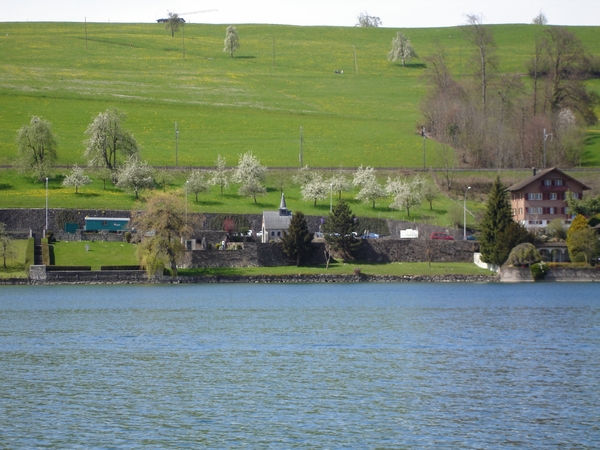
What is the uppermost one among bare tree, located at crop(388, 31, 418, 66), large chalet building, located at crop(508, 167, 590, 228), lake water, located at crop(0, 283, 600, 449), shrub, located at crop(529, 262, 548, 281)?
bare tree, located at crop(388, 31, 418, 66)

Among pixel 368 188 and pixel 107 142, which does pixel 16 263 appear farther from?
pixel 368 188

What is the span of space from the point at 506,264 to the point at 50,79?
343 feet

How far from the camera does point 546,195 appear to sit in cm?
10819

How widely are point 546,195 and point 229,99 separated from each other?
70.2m

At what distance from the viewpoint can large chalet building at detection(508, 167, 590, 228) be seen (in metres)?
108

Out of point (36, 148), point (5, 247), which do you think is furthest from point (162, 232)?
point (36, 148)

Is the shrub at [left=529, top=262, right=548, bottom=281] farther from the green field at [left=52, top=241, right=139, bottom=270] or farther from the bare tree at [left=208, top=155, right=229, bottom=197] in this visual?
the bare tree at [left=208, top=155, right=229, bottom=197]

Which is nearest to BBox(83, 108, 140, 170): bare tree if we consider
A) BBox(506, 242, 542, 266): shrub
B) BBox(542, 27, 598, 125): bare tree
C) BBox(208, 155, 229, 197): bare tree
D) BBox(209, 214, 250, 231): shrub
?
BBox(208, 155, 229, 197): bare tree

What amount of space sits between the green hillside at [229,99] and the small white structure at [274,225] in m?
28.6

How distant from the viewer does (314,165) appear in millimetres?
126938

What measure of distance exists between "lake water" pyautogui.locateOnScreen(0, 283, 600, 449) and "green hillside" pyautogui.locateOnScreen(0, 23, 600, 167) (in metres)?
71.4

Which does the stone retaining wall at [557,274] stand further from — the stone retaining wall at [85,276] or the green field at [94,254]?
the green field at [94,254]

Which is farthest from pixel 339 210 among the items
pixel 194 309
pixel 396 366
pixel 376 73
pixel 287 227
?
pixel 376 73

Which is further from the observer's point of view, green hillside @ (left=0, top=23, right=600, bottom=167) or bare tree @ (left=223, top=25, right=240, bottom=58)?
bare tree @ (left=223, top=25, right=240, bottom=58)
